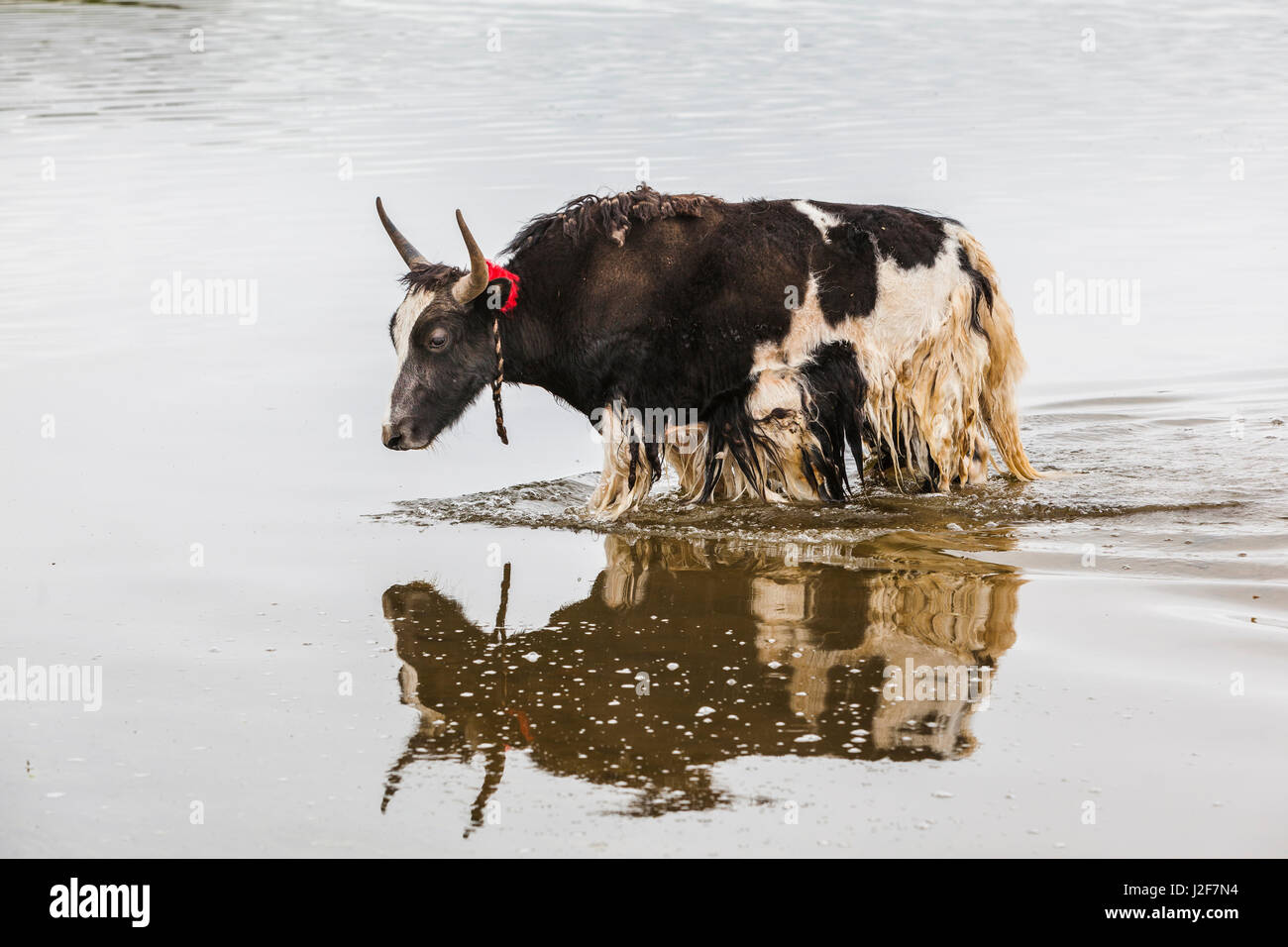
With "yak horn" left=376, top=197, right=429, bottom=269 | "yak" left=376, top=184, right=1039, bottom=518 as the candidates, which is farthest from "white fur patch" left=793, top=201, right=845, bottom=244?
→ "yak horn" left=376, top=197, right=429, bottom=269

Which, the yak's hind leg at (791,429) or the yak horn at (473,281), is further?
the yak's hind leg at (791,429)

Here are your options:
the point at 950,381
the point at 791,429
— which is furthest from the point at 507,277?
the point at 950,381

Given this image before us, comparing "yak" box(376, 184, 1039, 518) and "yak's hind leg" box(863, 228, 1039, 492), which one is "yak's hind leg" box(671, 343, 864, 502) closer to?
"yak" box(376, 184, 1039, 518)

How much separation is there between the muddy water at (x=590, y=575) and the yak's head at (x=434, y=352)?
1.66 ft

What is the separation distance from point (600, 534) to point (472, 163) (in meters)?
10.3

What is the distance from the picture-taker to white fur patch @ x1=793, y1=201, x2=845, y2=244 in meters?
7.45

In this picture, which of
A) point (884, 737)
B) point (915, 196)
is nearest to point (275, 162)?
point (915, 196)

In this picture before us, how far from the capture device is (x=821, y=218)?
7.49m

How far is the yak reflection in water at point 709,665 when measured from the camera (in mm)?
4836

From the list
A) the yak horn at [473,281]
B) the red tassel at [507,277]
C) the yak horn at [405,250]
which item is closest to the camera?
the yak horn at [473,281]

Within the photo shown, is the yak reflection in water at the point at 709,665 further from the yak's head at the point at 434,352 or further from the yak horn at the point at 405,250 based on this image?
the yak horn at the point at 405,250

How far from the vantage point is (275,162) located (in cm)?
1788

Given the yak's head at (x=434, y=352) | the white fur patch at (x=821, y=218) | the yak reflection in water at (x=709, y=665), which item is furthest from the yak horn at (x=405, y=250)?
the white fur patch at (x=821, y=218)
